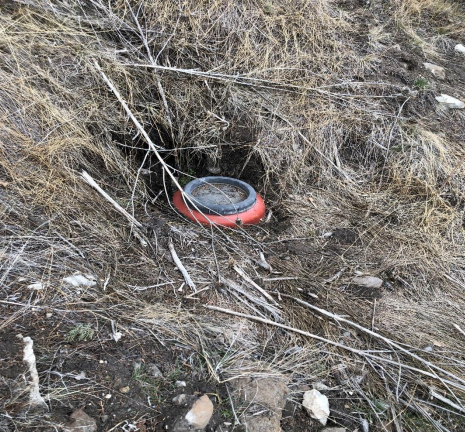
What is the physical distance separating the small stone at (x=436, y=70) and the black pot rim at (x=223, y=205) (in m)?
2.32

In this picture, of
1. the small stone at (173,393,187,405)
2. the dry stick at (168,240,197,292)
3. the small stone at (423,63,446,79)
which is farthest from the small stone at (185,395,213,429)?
the small stone at (423,63,446,79)

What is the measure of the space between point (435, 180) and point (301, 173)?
0.98m

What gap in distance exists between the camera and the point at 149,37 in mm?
3344

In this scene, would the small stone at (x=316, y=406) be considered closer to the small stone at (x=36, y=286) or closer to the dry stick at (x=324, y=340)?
the dry stick at (x=324, y=340)

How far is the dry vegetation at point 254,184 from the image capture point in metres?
2.02

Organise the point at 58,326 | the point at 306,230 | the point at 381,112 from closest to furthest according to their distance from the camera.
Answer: the point at 58,326
the point at 306,230
the point at 381,112

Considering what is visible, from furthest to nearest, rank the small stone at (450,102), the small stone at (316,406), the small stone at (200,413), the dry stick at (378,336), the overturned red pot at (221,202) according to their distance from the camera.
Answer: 1. the small stone at (450,102)
2. the overturned red pot at (221,202)
3. the dry stick at (378,336)
4. the small stone at (316,406)
5. the small stone at (200,413)

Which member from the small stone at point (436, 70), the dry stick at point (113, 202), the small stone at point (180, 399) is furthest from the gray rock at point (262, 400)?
the small stone at point (436, 70)

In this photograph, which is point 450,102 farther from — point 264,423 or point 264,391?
point 264,423

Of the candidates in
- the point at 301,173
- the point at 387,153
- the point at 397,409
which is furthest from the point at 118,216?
the point at 387,153

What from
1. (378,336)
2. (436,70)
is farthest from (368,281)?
(436,70)

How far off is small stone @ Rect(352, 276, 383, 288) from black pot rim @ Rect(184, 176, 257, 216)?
0.84m

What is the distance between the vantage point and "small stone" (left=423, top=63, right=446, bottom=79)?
4.22 meters

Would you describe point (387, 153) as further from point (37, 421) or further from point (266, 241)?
point (37, 421)
